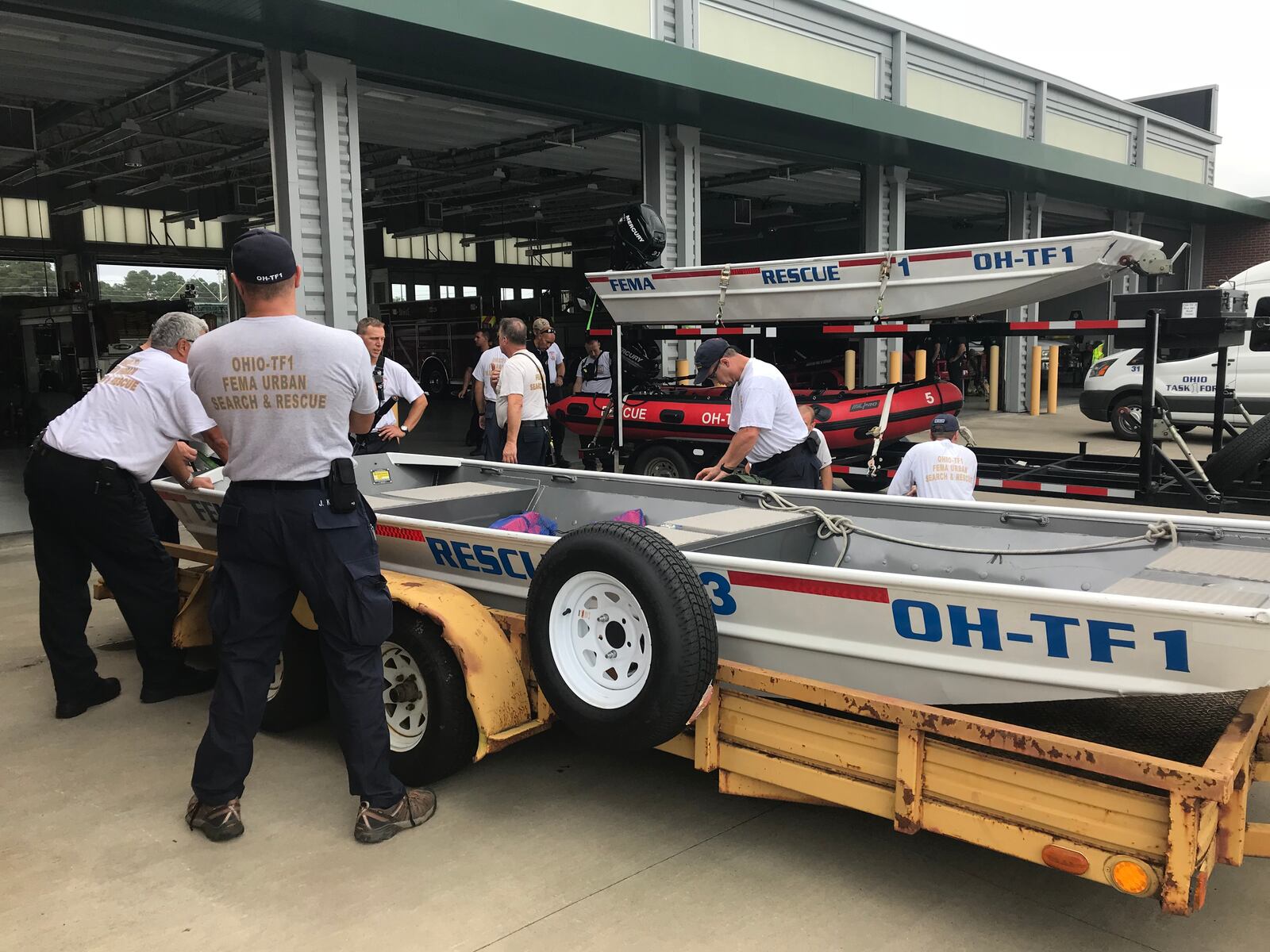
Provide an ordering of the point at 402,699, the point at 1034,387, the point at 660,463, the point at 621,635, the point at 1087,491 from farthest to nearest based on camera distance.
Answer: the point at 1034,387, the point at 660,463, the point at 1087,491, the point at 402,699, the point at 621,635

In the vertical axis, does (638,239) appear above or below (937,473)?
above

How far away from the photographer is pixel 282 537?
319cm

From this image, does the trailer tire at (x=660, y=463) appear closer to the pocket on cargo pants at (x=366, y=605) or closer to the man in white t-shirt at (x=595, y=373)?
the man in white t-shirt at (x=595, y=373)

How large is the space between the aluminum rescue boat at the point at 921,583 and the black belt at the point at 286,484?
0.74 metres

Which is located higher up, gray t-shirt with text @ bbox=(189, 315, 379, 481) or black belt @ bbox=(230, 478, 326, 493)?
gray t-shirt with text @ bbox=(189, 315, 379, 481)

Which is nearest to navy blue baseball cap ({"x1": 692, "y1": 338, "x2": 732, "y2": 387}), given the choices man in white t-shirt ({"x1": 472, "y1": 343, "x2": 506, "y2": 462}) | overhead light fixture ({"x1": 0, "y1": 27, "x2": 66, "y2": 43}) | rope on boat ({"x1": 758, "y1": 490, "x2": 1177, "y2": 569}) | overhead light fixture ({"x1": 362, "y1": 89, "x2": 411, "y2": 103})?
rope on boat ({"x1": 758, "y1": 490, "x2": 1177, "y2": 569})

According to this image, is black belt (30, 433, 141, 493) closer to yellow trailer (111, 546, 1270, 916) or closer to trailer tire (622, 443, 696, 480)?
yellow trailer (111, 546, 1270, 916)

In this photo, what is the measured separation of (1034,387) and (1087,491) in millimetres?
12067

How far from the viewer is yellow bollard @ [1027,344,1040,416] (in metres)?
18.1

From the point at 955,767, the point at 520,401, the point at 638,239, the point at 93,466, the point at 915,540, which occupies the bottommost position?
the point at 955,767

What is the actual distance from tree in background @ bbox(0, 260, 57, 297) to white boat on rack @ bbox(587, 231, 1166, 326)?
2441 centimetres

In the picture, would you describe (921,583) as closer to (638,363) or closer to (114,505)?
(114,505)

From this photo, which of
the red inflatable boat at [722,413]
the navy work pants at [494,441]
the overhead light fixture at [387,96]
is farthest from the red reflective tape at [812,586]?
the overhead light fixture at [387,96]

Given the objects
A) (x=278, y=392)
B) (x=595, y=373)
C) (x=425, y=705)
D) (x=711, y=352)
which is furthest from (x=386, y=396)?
(x=595, y=373)
